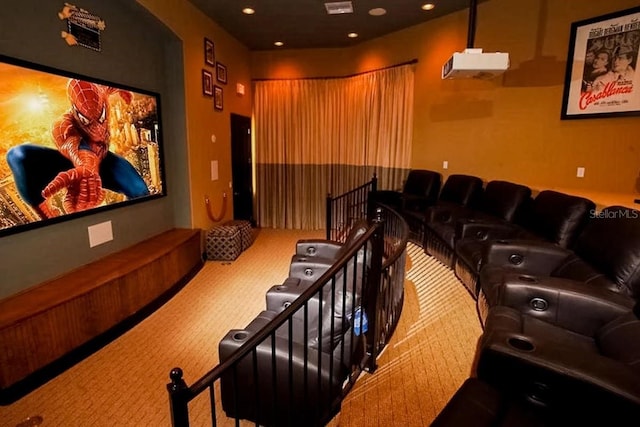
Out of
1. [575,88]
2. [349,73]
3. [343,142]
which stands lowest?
[343,142]

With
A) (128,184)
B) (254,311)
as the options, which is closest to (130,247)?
(128,184)

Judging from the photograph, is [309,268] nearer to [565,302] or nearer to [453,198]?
[565,302]

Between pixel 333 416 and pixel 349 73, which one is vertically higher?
pixel 349 73

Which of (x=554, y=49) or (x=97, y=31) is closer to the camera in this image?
(x=97, y=31)

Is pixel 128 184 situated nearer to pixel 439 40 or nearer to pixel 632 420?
pixel 632 420

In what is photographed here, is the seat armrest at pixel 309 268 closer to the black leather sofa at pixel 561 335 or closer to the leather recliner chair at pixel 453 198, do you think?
the black leather sofa at pixel 561 335

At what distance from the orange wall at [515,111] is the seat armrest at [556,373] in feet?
10.5

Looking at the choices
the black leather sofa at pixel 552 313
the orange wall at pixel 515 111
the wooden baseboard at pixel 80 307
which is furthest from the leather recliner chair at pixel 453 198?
the wooden baseboard at pixel 80 307

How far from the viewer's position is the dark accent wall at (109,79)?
2.54 m

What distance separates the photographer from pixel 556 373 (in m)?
1.33

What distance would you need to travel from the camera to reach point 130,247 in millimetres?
3723

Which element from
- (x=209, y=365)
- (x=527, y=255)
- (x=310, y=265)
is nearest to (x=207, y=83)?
(x=310, y=265)

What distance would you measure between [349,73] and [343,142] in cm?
128

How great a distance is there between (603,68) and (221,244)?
4.93 meters
